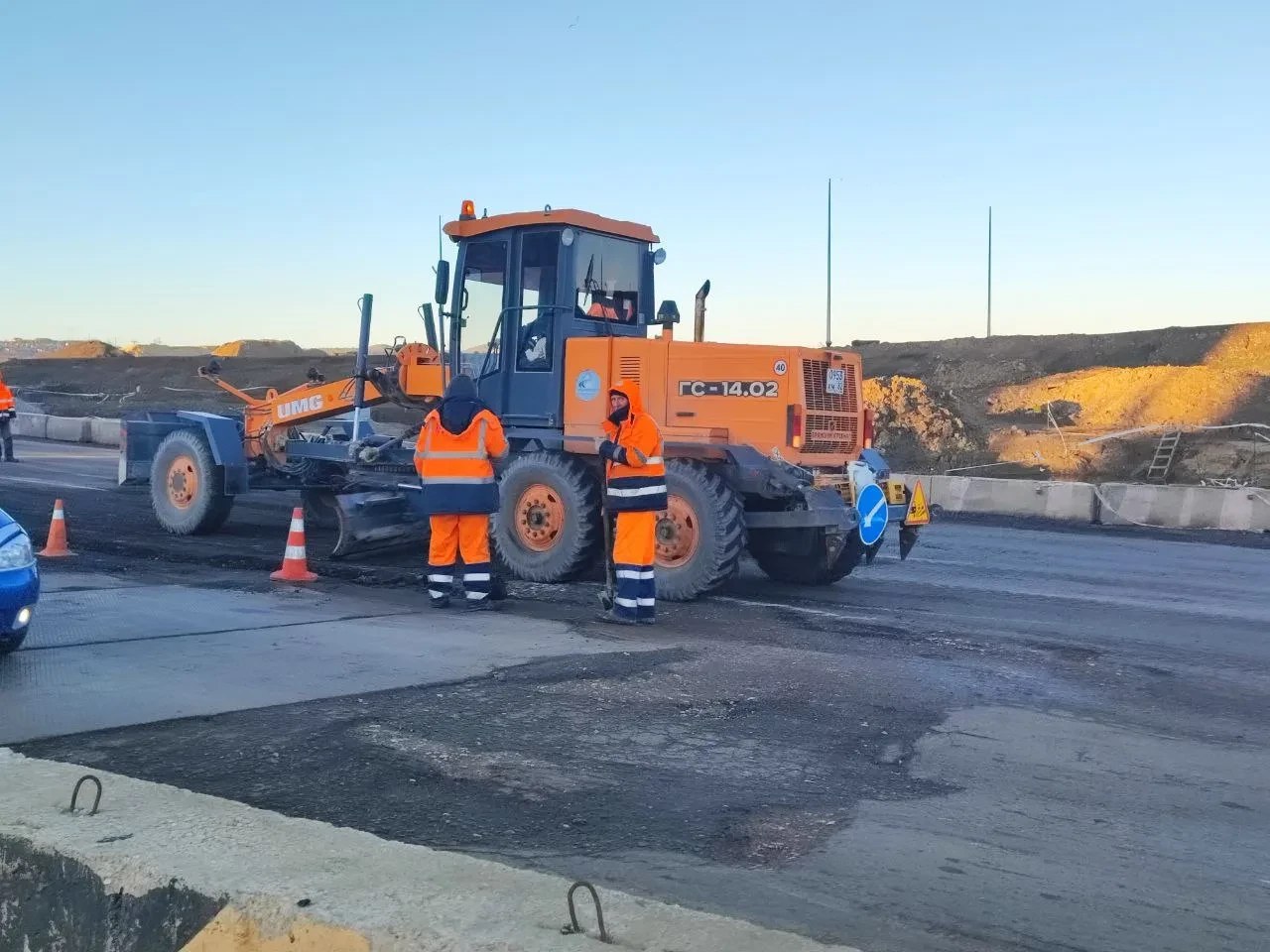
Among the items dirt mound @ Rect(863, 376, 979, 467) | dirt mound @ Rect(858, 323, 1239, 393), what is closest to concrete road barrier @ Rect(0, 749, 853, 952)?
dirt mound @ Rect(863, 376, 979, 467)

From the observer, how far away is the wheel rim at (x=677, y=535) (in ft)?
32.1

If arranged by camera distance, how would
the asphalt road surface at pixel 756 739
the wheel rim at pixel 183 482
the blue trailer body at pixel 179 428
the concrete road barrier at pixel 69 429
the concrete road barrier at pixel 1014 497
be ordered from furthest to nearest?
the concrete road barrier at pixel 69 429
the concrete road barrier at pixel 1014 497
the wheel rim at pixel 183 482
the blue trailer body at pixel 179 428
the asphalt road surface at pixel 756 739

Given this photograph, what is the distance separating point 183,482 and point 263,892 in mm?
10598

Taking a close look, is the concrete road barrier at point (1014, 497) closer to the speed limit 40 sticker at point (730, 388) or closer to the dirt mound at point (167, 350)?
the speed limit 40 sticker at point (730, 388)

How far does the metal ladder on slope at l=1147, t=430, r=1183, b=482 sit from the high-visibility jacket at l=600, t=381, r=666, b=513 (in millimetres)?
15489

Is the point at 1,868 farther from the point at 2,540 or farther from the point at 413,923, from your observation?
the point at 2,540

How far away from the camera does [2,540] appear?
672 cm

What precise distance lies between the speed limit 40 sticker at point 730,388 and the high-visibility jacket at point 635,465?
1424 millimetres

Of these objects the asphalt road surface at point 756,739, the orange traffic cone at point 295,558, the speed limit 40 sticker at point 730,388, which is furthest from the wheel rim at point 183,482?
the speed limit 40 sticker at point 730,388

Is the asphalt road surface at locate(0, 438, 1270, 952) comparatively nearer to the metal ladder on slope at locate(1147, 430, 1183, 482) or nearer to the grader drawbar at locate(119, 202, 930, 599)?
the grader drawbar at locate(119, 202, 930, 599)

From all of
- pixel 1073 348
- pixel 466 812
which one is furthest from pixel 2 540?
pixel 1073 348

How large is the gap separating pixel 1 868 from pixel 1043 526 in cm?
1524

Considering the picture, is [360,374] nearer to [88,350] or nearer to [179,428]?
[179,428]

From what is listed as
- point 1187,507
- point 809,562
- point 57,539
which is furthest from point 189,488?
point 1187,507
